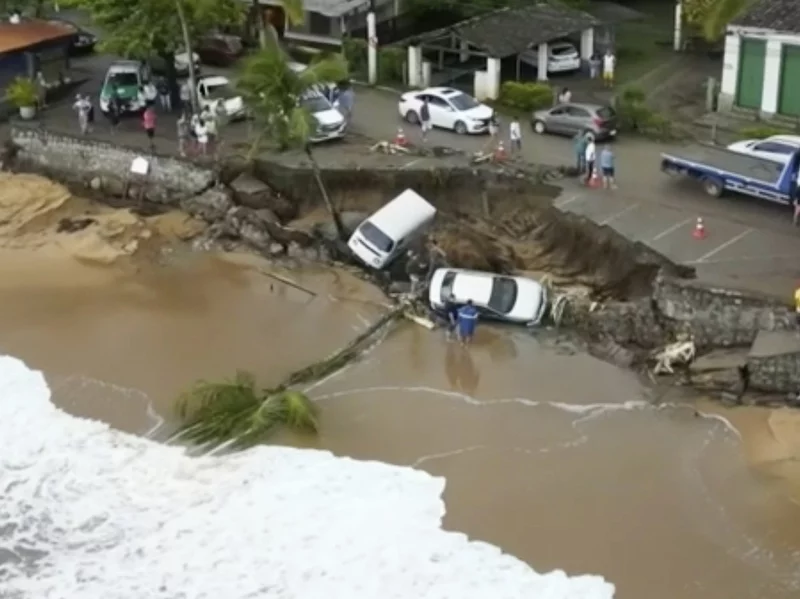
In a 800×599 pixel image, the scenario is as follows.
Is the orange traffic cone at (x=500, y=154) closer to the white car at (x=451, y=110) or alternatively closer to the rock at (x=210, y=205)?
the white car at (x=451, y=110)

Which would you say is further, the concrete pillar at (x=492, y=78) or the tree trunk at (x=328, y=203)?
the concrete pillar at (x=492, y=78)

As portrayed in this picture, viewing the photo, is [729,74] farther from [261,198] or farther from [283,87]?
[261,198]

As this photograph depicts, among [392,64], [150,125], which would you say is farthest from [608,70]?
[150,125]

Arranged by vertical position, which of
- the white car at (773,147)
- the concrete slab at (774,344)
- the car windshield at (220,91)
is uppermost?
the white car at (773,147)

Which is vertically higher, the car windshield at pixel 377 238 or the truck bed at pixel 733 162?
the truck bed at pixel 733 162

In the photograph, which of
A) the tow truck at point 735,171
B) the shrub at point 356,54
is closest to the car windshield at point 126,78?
the shrub at point 356,54
